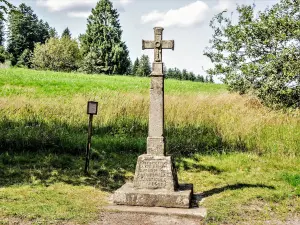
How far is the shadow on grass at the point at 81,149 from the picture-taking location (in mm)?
9008

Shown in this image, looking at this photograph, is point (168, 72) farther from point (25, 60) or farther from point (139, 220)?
point (139, 220)

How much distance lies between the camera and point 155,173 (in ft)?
23.2

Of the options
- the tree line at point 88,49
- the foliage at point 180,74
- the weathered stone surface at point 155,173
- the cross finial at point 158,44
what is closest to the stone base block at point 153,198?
the weathered stone surface at point 155,173

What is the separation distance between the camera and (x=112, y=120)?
531 inches

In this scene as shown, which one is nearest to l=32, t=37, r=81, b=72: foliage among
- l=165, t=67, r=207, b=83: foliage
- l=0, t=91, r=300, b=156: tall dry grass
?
l=165, t=67, r=207, b=83: foliage

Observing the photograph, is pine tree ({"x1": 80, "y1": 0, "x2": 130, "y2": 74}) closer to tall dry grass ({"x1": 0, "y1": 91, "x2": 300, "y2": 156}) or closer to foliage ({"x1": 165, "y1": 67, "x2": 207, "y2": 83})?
foliage ({"x1": 165, "y1": 67, "x2": 207, "y2": 83})

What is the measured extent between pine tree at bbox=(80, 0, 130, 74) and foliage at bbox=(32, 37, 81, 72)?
3.38 m

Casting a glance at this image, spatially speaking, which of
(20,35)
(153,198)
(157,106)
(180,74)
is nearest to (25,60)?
(20,35)

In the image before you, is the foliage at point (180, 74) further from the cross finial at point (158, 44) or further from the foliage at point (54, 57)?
the cross finial at point (158, 44)

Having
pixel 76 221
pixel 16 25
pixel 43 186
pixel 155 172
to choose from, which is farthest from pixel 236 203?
pixel 16 25

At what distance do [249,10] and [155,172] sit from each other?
431 inches

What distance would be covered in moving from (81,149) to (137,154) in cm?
162

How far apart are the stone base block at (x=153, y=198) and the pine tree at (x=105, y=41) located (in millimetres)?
53192

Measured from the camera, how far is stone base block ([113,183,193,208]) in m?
6.76
